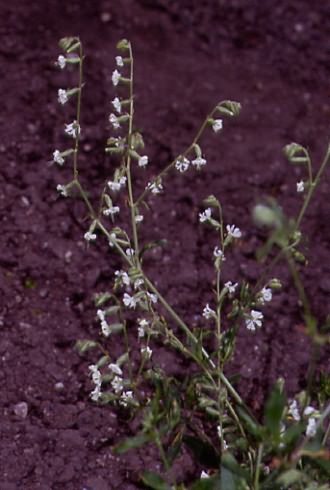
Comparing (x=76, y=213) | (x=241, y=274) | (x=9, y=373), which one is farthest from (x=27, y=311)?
(x=241, y=274)

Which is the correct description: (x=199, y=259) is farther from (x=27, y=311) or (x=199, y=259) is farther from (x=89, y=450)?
(x=89, y=450)

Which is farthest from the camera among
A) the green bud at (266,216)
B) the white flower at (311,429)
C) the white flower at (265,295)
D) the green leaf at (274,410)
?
the white flower at (265,295)

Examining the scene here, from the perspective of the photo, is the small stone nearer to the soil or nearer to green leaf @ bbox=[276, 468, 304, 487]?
the soil

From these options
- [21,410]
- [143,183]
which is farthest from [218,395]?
[143,183]

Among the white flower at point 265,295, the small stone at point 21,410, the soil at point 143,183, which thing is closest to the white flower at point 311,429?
the white flower at point 265,295

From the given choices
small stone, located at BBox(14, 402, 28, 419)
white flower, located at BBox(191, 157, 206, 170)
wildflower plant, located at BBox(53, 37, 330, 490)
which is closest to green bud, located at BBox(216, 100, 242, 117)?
wildflower plant, located at BBox(53, 37, 330, 490)

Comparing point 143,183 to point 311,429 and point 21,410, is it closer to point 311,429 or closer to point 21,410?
point 21,410

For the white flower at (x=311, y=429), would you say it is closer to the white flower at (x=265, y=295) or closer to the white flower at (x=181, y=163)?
the white flower at (x=265, y=295)
